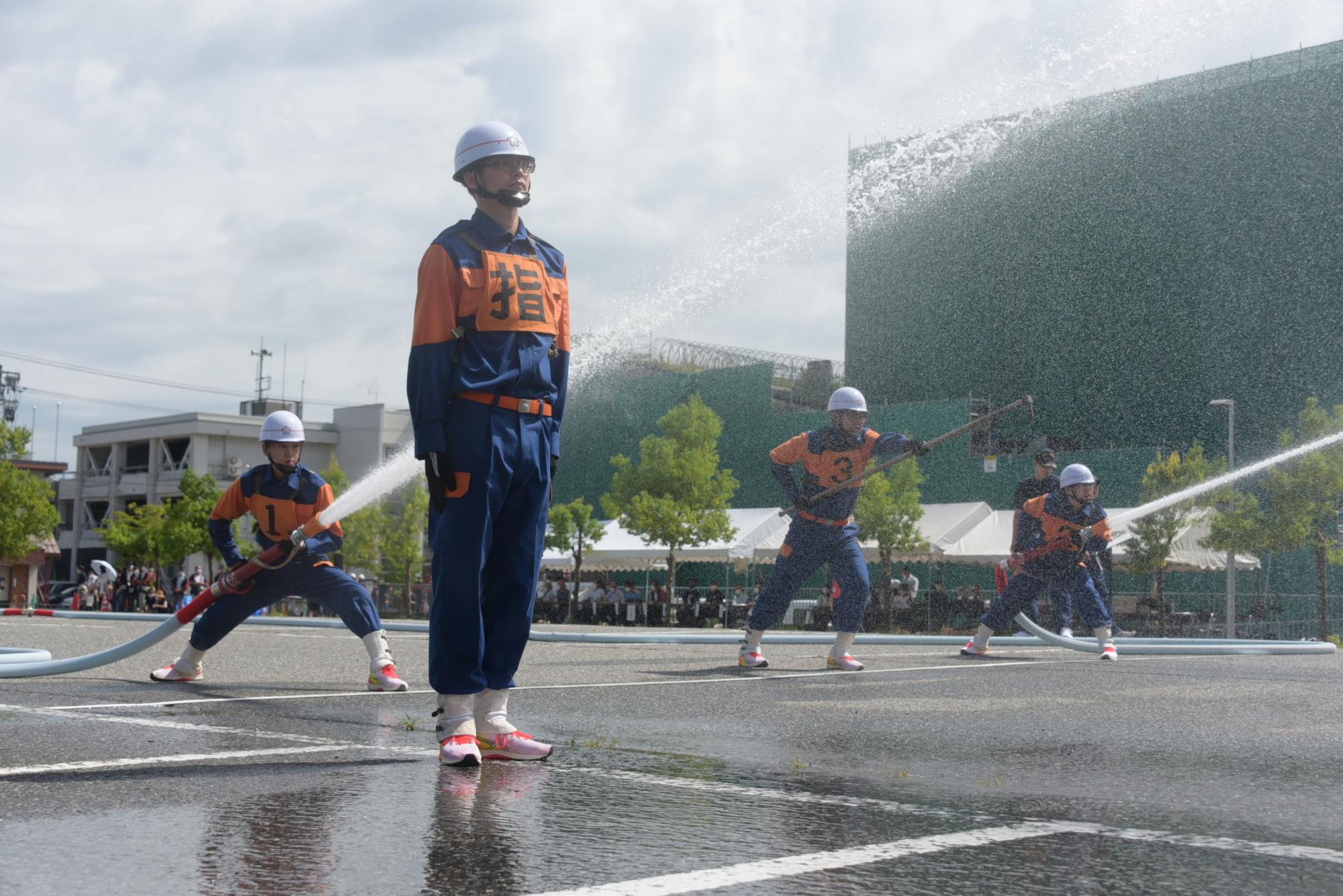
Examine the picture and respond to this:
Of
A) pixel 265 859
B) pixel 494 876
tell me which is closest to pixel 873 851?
pixel 494 876

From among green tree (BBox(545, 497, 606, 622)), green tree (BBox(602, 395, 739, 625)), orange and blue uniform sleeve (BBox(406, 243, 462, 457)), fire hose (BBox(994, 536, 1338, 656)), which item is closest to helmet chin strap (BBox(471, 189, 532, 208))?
orange and blue uniform sleeve (BBox(406, 243, 462, 457))

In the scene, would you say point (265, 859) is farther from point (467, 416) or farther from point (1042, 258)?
point (1042, 258)

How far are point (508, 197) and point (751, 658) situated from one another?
6.05m

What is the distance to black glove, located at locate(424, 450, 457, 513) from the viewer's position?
4.96 metres

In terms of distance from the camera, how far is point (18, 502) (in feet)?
187

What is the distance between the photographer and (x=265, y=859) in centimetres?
306

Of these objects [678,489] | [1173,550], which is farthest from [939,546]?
[678,489]

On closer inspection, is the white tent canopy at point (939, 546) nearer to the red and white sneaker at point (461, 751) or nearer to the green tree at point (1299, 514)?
the green tree at point (1299, 514)

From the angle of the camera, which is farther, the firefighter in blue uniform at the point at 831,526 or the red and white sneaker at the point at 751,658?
the red and white sneaker at the point at 751,658

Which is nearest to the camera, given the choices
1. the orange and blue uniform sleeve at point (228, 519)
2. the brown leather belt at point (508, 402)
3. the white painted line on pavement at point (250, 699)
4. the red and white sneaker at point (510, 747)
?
the red and white sneaker at point (510, 747)

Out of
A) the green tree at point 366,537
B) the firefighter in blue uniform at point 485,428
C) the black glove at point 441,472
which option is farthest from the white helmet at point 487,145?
the green tree at point 366,537

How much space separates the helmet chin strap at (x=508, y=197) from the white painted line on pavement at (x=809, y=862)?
9.40 feet

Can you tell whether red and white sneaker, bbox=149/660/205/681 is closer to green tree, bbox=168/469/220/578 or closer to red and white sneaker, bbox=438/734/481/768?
red and white sneaker, bbox=438/734/481/768

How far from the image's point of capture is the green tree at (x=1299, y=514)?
3225 cm
